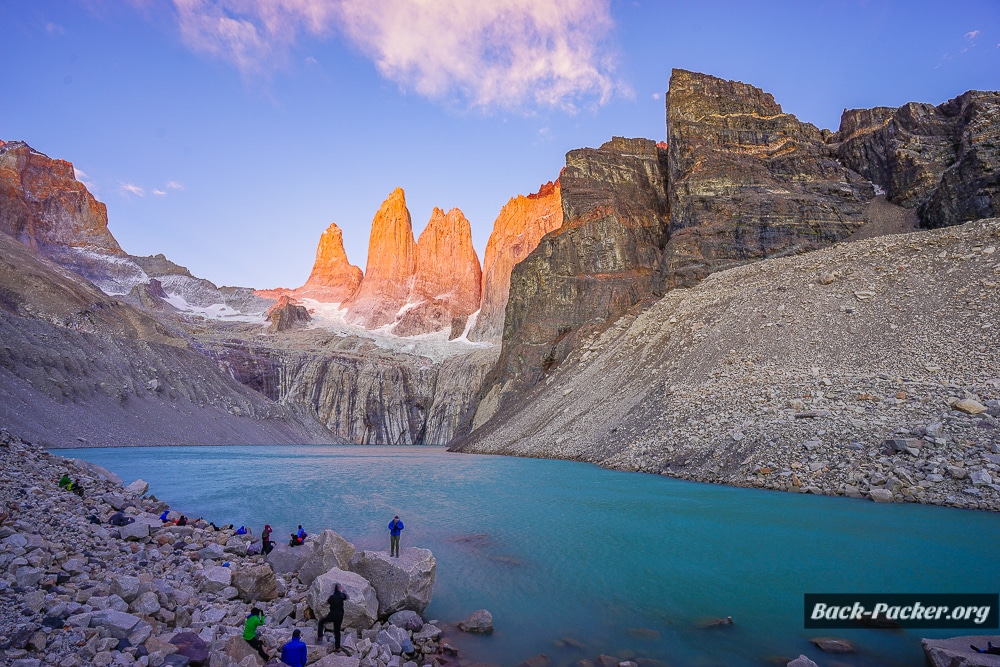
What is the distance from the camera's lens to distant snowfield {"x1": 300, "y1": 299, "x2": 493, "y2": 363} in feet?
409

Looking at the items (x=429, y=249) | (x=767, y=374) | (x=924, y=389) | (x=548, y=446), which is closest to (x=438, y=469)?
(x=548, y=446)

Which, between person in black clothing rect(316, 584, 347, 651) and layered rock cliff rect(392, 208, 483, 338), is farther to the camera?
layered rock cliff rect(392, 208, 483, 338)

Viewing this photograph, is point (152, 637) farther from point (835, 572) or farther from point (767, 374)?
point (767, 374)

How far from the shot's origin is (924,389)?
20969 mm

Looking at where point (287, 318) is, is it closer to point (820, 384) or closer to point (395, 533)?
point (820, 384)

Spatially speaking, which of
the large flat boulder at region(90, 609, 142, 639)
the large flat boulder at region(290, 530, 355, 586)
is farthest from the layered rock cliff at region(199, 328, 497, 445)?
the large flat boulder at region(90, 609, 142, 639)

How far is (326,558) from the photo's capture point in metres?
10.2

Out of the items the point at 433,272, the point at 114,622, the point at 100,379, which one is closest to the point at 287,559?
the point at 114,622

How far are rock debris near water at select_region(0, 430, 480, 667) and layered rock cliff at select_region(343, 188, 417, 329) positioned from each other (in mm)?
144053

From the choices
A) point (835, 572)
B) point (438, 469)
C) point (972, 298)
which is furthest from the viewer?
point (438, 469)

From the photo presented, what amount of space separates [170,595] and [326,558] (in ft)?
8.93

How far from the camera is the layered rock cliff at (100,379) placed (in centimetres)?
4525

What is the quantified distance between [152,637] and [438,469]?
27724 mm

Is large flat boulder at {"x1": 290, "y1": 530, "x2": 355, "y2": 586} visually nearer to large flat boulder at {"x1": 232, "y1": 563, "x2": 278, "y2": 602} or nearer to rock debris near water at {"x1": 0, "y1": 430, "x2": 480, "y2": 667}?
rock debris near water at {"x1": 0, "y1": 430, "x2": 480, "y2": 667}
